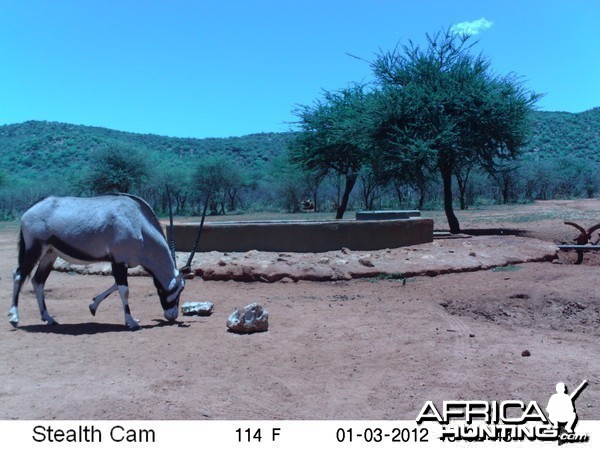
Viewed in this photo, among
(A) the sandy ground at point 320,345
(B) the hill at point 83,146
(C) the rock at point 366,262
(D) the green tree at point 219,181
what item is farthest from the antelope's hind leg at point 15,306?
(B) the hill at point 83,146

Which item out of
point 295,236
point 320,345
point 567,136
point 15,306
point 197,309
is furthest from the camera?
point 567,136

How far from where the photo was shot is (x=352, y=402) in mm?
5383

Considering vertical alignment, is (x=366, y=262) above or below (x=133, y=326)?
above

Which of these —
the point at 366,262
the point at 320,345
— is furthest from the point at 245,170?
the point at 320,345

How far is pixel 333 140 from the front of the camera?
24.0 m

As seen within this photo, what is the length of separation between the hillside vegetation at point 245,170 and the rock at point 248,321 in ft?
79.3

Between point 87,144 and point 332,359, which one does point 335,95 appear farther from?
point 87,144

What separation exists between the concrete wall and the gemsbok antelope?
5717mm

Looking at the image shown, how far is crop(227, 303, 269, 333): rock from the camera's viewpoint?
7898 mm

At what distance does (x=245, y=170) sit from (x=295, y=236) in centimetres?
4829

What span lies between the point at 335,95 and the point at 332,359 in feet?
70.5

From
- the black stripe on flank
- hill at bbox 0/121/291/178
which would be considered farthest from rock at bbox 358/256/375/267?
hill at bbox 0/121/291/178

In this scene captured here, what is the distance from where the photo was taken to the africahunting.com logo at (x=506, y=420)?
4334mm

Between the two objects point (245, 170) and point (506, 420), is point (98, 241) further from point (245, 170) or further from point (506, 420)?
A: point (245, 170)
